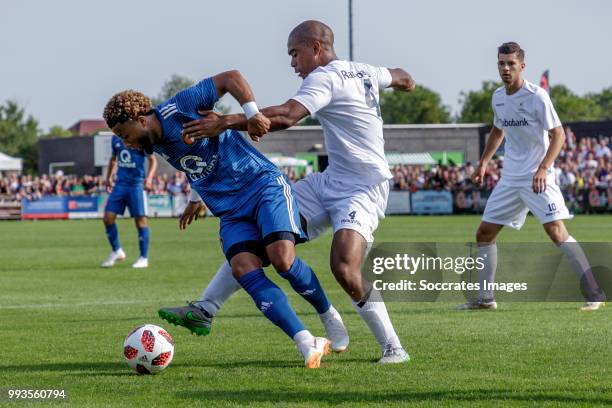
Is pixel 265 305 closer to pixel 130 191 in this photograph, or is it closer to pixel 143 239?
pixel 143 239

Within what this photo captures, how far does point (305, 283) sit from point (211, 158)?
41.7 inches

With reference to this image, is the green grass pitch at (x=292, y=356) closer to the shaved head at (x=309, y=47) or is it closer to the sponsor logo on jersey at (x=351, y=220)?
the sponsor logo on jersey at (x=351, y=220)

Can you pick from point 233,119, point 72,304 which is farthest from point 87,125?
point 233,119

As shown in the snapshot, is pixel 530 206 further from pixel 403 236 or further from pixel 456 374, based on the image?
pixel 403 236

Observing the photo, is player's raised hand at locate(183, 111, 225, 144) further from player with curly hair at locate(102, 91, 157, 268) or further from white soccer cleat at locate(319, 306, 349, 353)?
player with curly hair at locate(102, 91, 157, 268)

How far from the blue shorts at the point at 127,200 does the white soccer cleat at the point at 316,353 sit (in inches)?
447

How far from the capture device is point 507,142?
11.1 metres

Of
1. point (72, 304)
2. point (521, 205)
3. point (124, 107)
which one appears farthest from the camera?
point (72, 304)

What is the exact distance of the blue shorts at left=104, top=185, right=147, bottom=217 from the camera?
1819 cm

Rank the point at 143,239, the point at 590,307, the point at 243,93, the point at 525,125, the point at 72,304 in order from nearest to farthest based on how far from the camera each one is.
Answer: the point at 243,93, the point at 590,307, the point at 525,125, the point at 72,304, the point at 143,239

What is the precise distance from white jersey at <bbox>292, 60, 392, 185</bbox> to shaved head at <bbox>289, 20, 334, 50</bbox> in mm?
166

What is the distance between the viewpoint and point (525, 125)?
10828mm

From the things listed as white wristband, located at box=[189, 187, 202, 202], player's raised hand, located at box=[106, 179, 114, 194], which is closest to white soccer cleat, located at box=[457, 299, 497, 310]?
white wristband, located at box=[189, 187, 202, 202]

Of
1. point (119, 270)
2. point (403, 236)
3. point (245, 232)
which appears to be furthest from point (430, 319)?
point (403, 236)
